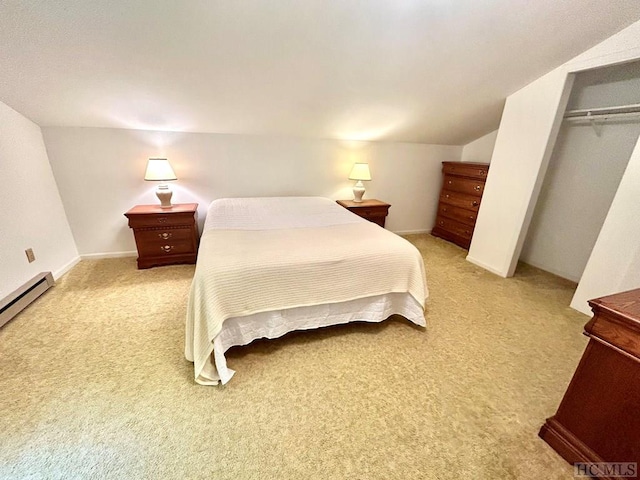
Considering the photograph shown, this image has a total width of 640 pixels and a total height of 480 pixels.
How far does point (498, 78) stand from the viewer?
246 cm

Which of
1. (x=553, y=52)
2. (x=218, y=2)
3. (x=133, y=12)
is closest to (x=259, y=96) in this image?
(x=218, y=2)

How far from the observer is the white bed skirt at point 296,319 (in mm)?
1494

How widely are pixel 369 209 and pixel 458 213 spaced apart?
1289 mm

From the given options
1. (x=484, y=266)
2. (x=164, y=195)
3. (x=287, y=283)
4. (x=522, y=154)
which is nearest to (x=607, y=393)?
(x=287, y=283)

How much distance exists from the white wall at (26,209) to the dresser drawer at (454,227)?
4.65m

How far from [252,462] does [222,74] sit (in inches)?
100

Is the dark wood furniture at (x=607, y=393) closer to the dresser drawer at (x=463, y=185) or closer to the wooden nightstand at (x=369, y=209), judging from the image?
the dresser drawer at (x=463, y=185)

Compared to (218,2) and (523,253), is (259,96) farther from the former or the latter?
(523,253)

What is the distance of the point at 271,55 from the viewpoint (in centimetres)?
198

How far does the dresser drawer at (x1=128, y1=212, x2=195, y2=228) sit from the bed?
2.19 feet

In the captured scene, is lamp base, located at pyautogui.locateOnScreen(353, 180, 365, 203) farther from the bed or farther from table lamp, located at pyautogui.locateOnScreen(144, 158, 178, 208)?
table lamp, located at pyautogui.locateOnScreen(144, 158, 178, 208)

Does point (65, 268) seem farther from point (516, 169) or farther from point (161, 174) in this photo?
point (516, 169)

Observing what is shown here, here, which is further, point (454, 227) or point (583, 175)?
point (454, 227)

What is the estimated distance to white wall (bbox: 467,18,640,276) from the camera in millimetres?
2080
